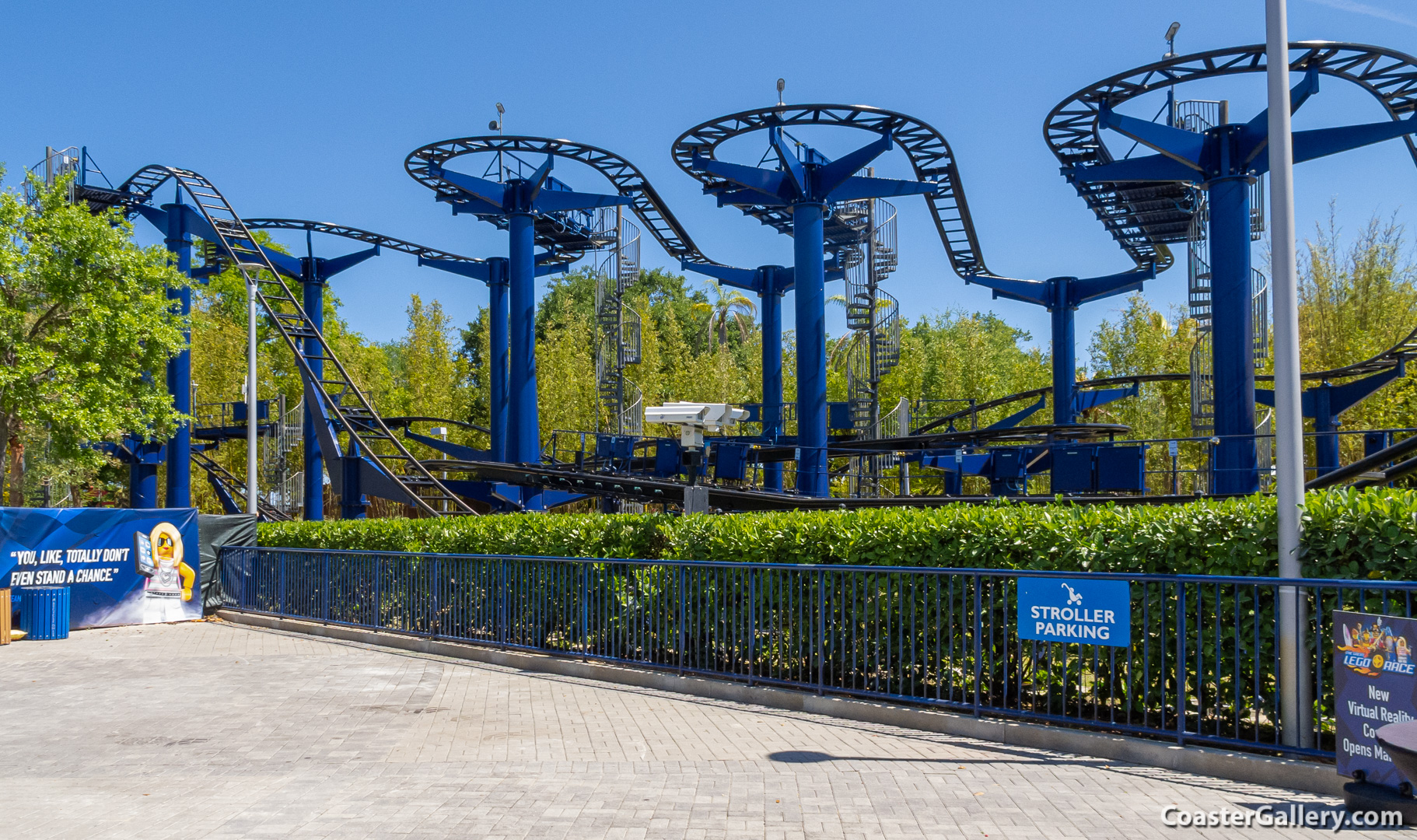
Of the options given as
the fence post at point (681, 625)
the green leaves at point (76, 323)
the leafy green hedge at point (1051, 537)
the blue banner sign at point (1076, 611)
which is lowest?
the fence post at point (681, 625)

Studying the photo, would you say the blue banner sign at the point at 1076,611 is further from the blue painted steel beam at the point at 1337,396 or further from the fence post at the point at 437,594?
the blue painted steel beam at the point at 1337,396

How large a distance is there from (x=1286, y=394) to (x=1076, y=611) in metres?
2.22

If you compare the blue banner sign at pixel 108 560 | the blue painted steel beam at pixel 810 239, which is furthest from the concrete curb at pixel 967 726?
the blue painted steel beam at pixel 810 239

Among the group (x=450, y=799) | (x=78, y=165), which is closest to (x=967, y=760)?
(x=450, y=799)

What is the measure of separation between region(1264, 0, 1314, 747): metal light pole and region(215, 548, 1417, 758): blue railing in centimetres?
12

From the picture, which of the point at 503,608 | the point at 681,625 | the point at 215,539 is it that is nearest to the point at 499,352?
the point at 215,539

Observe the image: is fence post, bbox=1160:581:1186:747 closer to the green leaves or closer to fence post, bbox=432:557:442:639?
fence post, bbox=432:557:442:639

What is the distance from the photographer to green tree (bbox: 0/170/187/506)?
25.2m

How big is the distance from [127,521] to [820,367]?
14189 millimetres

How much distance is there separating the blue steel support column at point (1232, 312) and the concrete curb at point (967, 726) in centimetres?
1096

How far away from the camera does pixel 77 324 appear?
84.9 ft

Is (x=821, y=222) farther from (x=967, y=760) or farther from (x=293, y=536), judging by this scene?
(x=967, y=760)

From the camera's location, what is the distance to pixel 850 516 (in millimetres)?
10500

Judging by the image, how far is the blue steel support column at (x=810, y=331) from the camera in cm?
2308
